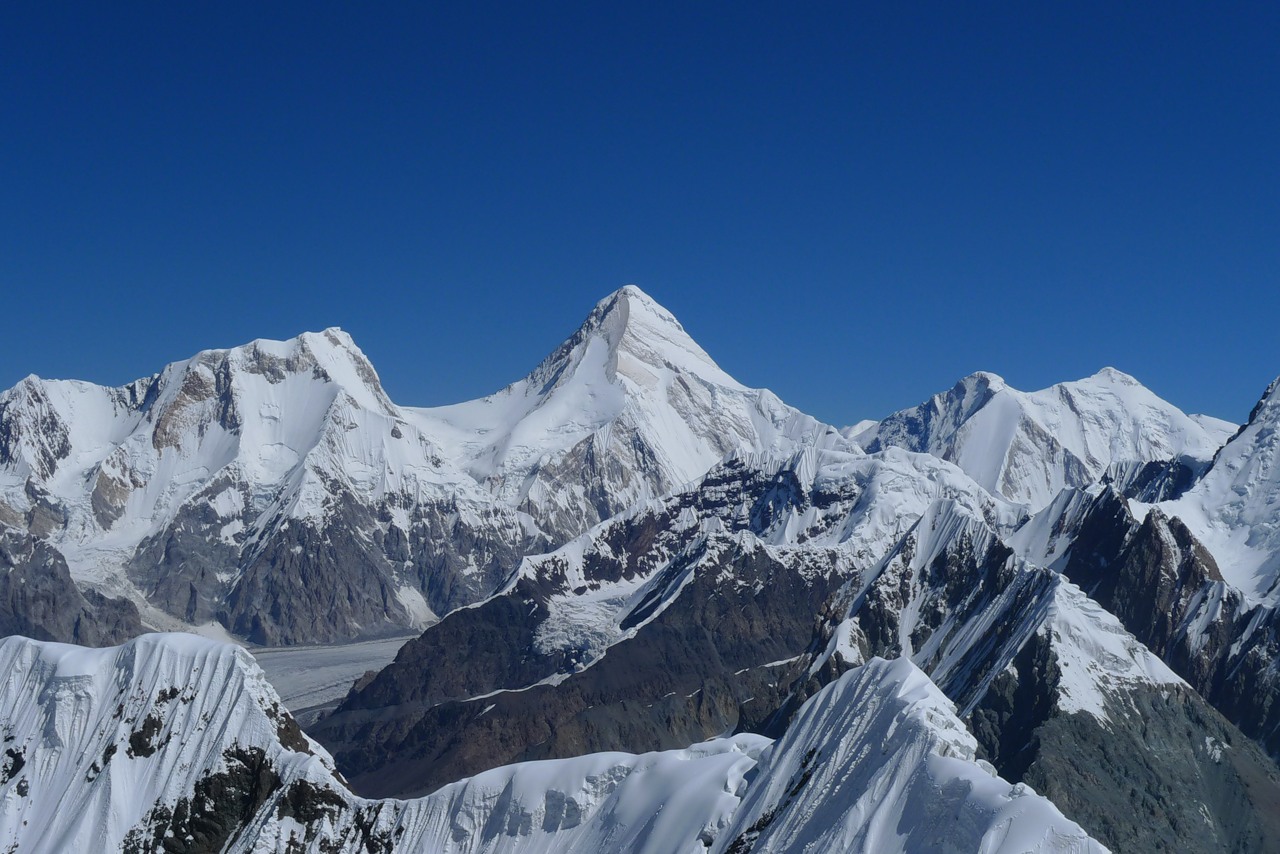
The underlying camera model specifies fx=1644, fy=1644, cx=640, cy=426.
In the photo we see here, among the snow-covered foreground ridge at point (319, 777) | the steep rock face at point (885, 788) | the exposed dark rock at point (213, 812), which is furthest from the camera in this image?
the exposed dark rock at point (213, 812)

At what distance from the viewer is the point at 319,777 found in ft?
485

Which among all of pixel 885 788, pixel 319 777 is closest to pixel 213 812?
pixel 319 777

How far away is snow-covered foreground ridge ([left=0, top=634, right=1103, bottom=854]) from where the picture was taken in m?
126

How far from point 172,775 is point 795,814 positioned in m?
61.3

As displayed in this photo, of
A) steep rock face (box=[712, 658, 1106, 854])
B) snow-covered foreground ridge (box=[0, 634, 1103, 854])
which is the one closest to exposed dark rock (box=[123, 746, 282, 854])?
snow-covered foreground ridge (box=[0, 634, 1103, 854])

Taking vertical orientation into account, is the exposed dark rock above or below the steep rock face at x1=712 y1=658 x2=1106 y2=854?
above

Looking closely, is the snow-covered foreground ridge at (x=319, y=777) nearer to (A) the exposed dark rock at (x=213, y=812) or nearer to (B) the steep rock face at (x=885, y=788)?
(A) the exposed dark rock at (x=213, y=812)

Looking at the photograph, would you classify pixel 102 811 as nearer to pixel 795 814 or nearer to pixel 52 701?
pixel 52 701

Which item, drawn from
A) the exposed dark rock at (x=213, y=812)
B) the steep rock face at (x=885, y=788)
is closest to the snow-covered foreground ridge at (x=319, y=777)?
the exposed dark rock at (x=213, y=812)

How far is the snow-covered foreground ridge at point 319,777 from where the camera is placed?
125625mm

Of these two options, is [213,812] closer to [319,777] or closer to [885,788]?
[319,777]

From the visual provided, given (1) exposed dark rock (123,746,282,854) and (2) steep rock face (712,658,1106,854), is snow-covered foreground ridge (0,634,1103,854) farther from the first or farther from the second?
(2) steep rock face (712,658,1106,854)

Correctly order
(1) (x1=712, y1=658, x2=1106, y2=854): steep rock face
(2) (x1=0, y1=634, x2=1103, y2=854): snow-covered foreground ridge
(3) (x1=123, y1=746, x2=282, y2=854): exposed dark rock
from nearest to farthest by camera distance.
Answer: (1) (x1=712, y1=658, x2=1106, y2=854): steep rock face < (2) (x1=0, y1=634, x2=1103, y2=854): snow-covered foreground ridge < (3) (x1=123, y1=746, x2=282, y2=854): exposed dark rock

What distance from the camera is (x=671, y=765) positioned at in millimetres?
145125
